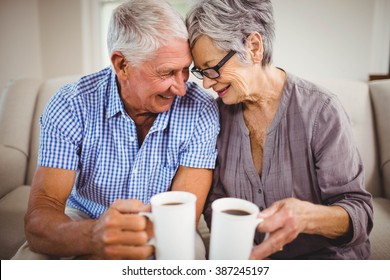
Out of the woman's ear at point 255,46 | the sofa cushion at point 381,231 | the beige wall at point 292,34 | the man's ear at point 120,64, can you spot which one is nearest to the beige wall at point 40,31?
the beige wall at point 292,34

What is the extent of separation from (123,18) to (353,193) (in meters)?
0.78

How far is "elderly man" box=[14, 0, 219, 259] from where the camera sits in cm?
87

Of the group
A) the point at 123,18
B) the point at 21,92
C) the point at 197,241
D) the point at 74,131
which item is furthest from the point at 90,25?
the point at 197,241

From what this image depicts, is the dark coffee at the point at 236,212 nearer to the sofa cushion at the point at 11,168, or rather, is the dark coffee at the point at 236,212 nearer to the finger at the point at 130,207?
the finger at the point at 130,207

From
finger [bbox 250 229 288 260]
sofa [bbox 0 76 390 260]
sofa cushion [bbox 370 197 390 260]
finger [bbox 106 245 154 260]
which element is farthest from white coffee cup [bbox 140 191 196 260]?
sofa [bbox 0 76 390 260]

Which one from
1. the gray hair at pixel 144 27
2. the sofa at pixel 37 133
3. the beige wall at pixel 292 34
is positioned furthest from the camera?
the sofa at pixel 37 133

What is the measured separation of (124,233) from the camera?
65cm

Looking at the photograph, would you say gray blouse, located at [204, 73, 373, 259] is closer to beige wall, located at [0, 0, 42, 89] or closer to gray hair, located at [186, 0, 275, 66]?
gray hair, located at [186, 0, 275, 66]

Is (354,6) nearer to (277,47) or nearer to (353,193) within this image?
(277,47)

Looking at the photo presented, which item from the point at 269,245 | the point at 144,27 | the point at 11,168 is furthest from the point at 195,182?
the point at 11,168

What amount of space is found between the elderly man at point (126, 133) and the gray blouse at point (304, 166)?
8cm

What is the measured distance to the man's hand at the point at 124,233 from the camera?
0.63m

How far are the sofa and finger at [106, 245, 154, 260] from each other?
0.71 metres

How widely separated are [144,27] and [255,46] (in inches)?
12.4
